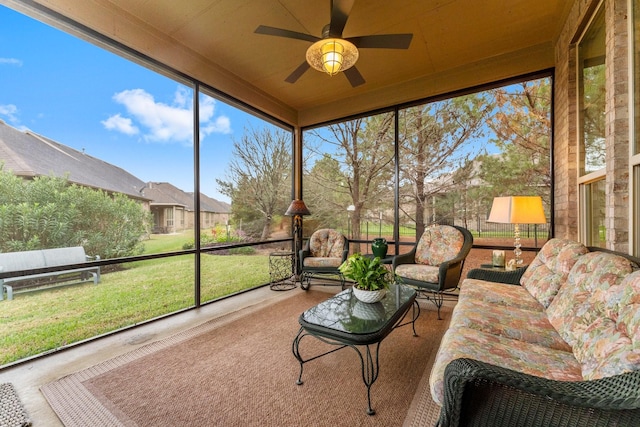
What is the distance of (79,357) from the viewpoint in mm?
2244

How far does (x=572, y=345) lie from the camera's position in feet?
4.61

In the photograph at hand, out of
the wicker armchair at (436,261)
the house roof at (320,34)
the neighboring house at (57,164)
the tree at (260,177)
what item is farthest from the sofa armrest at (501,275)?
the neighboring house at (57,164)

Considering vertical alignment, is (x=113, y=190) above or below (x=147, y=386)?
above

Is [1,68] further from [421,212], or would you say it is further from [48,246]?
[421,212]

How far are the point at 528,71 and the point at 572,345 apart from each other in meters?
3.30

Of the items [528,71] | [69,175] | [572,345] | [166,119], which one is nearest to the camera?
[572,345]

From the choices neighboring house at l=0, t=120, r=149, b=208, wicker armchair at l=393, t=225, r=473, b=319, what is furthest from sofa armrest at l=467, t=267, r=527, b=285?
neighboring house at l=0, t=120, r=149, b=208

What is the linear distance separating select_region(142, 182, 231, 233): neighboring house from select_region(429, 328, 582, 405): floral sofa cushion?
10.4 ft

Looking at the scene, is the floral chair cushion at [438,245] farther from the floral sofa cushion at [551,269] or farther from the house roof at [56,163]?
the house roof at [56,163]

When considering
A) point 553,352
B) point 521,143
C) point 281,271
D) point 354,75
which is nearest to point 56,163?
point 354,75

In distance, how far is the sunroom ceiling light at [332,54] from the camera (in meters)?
2.27

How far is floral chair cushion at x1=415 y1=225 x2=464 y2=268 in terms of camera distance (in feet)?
11.3

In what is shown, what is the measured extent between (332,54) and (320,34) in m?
0.89

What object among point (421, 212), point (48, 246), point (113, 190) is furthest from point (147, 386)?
point (421, 212)
